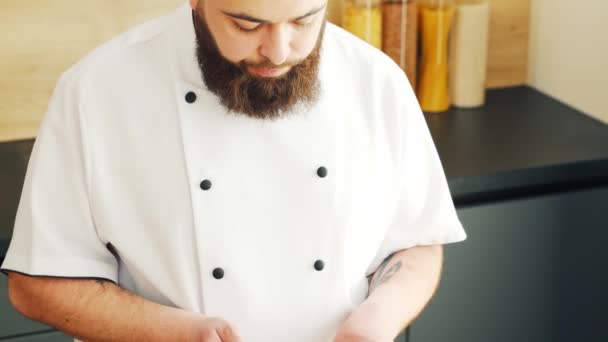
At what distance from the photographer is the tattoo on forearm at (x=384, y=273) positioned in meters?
1.24

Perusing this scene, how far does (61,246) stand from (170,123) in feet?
0.69

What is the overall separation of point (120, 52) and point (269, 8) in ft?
0.98

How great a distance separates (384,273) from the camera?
1.26m

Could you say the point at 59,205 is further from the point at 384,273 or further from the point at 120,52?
the point at 384,273

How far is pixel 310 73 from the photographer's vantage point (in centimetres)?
114

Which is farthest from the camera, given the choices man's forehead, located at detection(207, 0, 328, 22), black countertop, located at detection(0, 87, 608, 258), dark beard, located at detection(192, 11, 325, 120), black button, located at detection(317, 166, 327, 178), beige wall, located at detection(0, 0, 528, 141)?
beige wall, located at detection(0, 0, 528, 141)

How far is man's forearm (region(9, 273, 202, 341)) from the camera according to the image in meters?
1.12

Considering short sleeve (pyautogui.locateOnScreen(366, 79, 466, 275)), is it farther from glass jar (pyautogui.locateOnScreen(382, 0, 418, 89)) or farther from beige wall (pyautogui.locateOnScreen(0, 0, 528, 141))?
beige wall (pyautogui.locateOnScreen(0, 0, 528, 141))

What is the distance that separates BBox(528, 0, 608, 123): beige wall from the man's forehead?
119 cm

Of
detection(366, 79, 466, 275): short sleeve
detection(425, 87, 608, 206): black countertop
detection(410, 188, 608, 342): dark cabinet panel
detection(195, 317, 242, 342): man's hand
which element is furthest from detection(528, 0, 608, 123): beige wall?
detection(195, 317, 242, 342): man's hand

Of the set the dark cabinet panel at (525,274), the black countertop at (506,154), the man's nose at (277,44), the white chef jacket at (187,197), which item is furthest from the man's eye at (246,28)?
the dark cabinet panel at (525,274)

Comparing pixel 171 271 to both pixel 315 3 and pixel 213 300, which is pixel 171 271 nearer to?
pixel 213 300

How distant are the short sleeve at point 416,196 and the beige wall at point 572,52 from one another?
2.87 feet

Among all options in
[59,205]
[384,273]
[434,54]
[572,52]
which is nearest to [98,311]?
[59,205]
